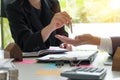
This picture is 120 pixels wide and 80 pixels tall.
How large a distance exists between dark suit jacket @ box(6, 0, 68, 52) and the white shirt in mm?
378

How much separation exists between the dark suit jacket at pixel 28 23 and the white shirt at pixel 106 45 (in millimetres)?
378

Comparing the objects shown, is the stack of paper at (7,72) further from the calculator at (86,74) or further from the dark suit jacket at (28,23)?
the dark suit jacket at (28,23)

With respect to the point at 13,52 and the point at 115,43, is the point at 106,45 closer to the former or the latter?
the point at 115,43

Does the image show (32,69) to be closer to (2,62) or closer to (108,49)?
(2,62)

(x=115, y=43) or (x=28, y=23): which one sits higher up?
(x=28, y=23)

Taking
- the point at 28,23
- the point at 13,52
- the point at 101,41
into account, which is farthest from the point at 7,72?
the point at 28,23

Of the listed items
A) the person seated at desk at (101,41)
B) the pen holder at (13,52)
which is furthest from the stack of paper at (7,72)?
the person seated at desk at (101,41)

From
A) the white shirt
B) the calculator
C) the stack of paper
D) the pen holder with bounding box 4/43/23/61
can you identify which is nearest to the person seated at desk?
the white shirt

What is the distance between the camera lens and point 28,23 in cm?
181

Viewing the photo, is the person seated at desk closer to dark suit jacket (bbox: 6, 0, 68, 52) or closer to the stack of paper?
dark suit jacket (bbox: 6, 0, 68, 52)

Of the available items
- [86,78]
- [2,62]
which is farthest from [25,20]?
[86,78]

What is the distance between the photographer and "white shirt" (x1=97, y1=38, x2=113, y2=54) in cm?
132

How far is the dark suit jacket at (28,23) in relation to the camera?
1.59 meters

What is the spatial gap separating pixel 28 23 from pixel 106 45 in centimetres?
66
